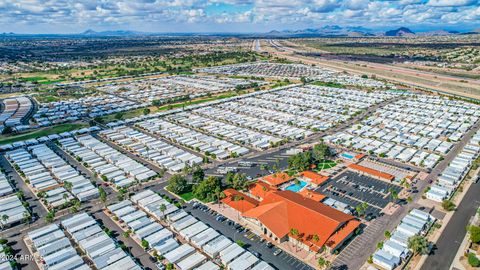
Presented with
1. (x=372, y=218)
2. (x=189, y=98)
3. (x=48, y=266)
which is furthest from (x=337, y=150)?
(x=189, y=98)

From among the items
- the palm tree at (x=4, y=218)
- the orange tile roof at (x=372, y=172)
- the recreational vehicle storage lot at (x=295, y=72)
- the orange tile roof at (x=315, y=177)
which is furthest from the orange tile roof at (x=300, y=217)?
the recreational vehicle storage lot at (x=295, y=72)

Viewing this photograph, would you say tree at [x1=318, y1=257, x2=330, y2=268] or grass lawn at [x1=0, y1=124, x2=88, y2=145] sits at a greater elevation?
grass lawn at [x1=0, y1=124, x2=88, y2=145]

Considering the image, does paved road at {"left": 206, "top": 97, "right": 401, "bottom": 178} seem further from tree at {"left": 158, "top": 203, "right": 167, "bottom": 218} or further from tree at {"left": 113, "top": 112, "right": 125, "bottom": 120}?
tree at {"left": 113, "top": 112, "right": 125, "bottom": 120}

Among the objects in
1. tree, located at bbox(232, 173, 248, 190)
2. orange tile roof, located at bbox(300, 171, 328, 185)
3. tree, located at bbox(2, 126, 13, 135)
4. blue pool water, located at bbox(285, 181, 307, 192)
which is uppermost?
tree, located at bbox(2, 126, 13, 135)

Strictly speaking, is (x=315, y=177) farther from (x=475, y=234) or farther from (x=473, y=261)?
(x=473, y=261)

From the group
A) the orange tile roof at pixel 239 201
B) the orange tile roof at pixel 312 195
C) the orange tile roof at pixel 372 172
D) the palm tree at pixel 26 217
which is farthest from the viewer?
the orange tile roof at pixel 372 172

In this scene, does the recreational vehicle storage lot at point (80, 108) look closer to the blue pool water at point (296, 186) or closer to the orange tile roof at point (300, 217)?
the blue pool water at point (296, 186)

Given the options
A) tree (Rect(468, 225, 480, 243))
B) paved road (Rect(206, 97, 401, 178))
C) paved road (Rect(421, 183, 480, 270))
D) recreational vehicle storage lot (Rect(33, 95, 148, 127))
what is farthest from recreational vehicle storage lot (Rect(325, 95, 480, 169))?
recreational vehicle storage lot (Rect(33, 95, 148, 127))

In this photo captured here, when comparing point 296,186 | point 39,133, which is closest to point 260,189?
point 296,186
